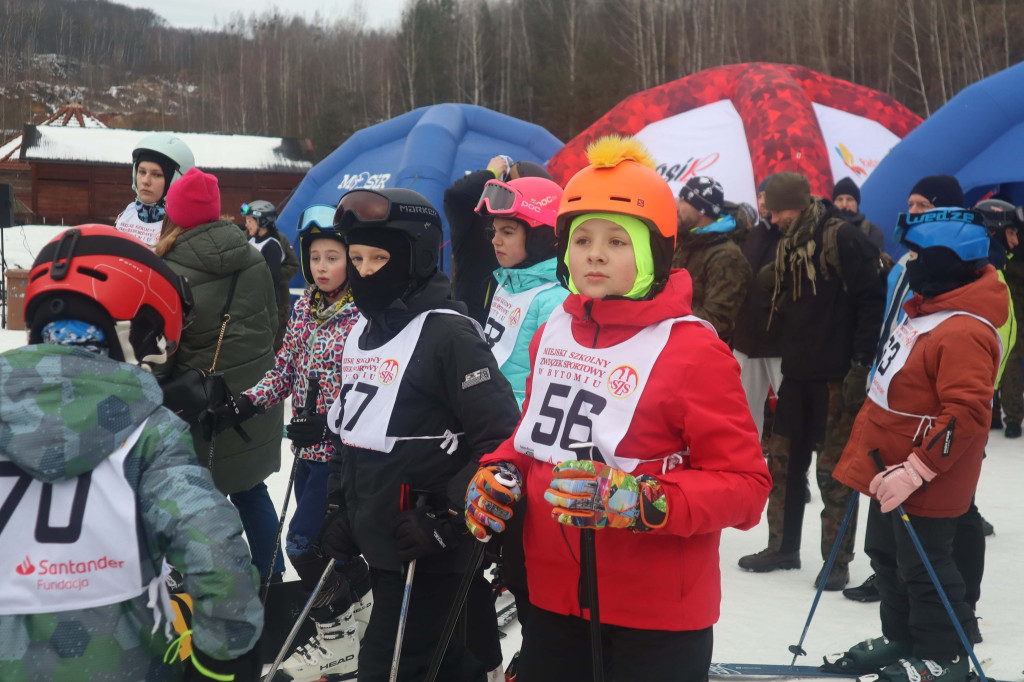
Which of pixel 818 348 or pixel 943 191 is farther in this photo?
pixel 943 191

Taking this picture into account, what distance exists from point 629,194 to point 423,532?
1.08 meters

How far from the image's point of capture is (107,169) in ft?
109

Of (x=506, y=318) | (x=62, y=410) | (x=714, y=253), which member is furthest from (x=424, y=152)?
(x=62, y=410)

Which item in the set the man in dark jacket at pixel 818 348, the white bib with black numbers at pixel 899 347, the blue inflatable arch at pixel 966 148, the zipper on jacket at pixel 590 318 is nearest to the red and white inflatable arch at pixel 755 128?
the blue inflatable arch at pixel 966 148

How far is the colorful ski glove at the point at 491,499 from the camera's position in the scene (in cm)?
215

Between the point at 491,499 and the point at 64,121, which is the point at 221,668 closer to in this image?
the point at 491,499

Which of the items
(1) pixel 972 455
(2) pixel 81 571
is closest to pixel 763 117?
(1) pixel 972 455

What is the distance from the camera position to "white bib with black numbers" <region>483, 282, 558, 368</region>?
3.61m

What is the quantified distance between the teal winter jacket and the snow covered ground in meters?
1.21

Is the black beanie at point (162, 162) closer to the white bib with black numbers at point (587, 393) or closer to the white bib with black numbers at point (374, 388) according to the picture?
the white bib with black numbers at point (374, 388)

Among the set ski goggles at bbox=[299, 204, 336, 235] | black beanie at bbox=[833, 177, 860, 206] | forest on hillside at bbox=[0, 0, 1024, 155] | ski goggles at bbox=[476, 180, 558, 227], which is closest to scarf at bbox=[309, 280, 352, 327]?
ski goggles at bbox=[299, 204, 336, 235]

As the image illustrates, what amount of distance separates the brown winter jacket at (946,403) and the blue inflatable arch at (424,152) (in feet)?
23.9

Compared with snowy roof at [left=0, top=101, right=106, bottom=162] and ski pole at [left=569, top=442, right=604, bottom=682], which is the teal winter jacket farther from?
snowy roof at [left=0, top=101, right=106, bottom=162]

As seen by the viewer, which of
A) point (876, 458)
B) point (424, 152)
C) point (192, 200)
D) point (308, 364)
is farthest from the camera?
point (424, 152)
